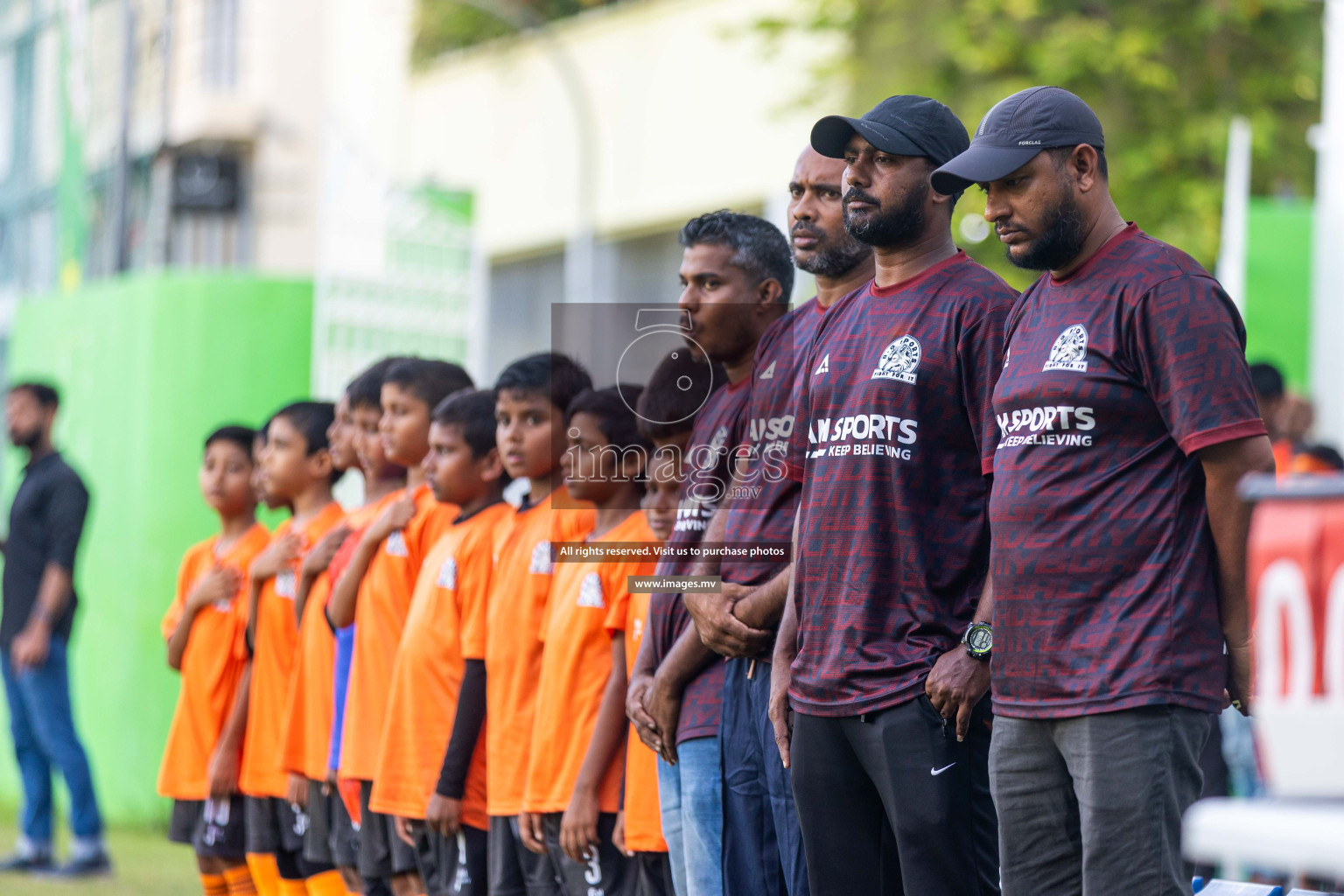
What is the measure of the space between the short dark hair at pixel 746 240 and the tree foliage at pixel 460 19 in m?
17.4

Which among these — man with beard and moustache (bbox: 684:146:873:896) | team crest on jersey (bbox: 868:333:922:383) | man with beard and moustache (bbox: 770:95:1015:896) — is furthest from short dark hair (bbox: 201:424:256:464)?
team crest on jersey (bbox: 868:333:922:383)

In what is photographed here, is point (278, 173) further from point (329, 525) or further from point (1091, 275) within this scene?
point (1091, 275)

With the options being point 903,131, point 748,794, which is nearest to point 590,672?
point 748,794

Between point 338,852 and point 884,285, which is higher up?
point 884,285

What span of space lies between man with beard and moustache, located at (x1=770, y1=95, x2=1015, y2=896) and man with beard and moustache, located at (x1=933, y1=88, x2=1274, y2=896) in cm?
20

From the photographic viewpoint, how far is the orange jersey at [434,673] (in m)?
5.10

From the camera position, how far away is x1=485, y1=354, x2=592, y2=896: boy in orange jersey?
483 cm

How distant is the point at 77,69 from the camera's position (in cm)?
1198

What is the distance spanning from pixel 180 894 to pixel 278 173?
1806 centimetres

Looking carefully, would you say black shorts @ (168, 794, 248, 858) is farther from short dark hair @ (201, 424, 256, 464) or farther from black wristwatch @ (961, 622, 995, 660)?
black wristwatch @ (961, 622, 995, 660)

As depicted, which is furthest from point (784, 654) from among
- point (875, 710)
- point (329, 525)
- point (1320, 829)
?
point (329, 525)

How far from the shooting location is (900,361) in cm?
350

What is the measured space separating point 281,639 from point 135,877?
2.83 m

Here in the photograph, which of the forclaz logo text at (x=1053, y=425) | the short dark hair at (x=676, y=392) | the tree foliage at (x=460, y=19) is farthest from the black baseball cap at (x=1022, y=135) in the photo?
the tree foliage at (x=460, y=19)
